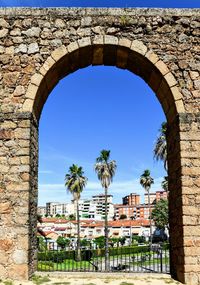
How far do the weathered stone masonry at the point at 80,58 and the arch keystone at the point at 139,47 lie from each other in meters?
0.02

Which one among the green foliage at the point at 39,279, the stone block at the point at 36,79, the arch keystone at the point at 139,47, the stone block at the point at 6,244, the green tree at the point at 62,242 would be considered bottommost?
the green tree at the point at 62,242

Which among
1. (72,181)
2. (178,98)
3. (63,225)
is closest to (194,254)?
(178,98)

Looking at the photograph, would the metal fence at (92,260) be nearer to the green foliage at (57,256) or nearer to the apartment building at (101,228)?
the green foliage at (57,256)

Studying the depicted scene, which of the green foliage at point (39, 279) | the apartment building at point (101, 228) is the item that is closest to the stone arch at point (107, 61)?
the green foliage at point (39, 279)

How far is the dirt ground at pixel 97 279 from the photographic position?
6680mm

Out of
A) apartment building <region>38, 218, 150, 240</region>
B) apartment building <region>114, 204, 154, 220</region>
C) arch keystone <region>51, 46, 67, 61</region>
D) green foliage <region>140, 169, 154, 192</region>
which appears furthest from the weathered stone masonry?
apartment building <region>114, 204, 154, 220</region>

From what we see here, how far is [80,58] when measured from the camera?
789 cm

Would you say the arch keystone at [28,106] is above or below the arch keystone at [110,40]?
below

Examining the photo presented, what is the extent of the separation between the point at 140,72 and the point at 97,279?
172 inches

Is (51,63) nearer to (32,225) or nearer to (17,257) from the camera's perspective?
(32,225)

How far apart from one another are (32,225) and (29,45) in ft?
11.5

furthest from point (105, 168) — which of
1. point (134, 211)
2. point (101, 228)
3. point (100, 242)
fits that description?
point (134, 211)

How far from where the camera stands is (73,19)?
295 inches

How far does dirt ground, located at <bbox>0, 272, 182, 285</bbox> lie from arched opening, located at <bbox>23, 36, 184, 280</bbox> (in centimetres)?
38
